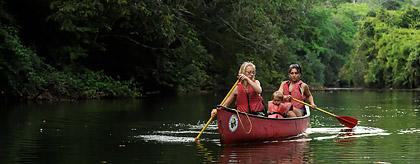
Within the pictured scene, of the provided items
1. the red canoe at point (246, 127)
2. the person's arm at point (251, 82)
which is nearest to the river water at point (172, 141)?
the red canoe at point (246, 127)

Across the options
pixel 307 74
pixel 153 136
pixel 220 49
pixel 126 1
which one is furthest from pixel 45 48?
pixel 307 74

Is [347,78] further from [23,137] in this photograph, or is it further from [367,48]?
[23,137]

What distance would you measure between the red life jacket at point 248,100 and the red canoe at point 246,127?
0.54m

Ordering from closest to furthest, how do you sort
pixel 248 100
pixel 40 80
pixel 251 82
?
pixel 251 82, pixel 248 100, pixel 40 80

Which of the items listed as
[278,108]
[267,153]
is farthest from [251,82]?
[278,108]

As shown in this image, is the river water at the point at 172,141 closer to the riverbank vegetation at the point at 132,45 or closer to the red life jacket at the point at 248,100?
the red life jacket at the point at 248,100

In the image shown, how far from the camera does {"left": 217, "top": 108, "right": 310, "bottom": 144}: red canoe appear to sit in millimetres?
14594

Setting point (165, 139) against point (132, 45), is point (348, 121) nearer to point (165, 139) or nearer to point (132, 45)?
point (165, 139)

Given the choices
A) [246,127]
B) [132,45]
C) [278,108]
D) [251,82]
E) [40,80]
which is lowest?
[246,127]

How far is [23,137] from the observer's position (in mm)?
16297

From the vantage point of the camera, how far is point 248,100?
1585 centimetres

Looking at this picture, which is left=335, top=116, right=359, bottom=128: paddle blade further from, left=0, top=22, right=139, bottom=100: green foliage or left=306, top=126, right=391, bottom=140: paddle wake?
left=0, top=22, right=139, bottom=100: green foliage

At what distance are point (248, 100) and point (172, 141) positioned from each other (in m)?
1.57

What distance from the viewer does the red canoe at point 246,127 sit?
14.6 metres
